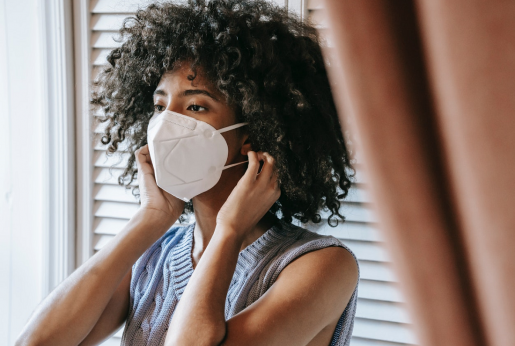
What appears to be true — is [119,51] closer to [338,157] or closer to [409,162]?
[338,157]

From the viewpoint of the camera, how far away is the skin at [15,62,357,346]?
904 mm

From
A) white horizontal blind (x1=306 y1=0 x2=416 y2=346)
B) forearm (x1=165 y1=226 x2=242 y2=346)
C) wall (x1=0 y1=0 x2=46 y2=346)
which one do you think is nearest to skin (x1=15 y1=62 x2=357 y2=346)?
forearm (x1=165 y1=226 x2=242 y2=346)

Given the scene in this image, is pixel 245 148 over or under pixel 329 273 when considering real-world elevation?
over

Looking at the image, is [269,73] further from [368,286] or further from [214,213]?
[368,286]

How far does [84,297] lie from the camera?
44.6 inches

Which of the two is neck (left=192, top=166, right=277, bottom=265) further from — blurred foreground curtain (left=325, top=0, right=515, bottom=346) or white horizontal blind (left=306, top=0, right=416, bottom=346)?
blurred foreground curtain (left=325, top=0, right=515, bottom=346)

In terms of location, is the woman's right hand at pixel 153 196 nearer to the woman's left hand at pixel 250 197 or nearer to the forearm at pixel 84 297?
the forearm at pixel 84 297

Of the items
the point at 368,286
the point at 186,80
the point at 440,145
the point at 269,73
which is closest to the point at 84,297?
the point at 186,80

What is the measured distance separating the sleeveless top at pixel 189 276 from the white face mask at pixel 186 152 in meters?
0.22

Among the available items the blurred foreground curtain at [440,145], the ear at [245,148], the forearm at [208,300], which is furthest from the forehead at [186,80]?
the blurred foreground curtain at [440,145]

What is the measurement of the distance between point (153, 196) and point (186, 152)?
0.22 m

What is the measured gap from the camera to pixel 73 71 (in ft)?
5.85

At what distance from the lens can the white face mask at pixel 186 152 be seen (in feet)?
3.63

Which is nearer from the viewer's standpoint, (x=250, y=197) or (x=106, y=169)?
(x=250, y=197)
